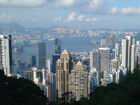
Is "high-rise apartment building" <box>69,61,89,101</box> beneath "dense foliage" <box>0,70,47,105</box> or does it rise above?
beneath

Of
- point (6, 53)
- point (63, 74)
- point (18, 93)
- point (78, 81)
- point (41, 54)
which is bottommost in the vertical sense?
point (78, 81)

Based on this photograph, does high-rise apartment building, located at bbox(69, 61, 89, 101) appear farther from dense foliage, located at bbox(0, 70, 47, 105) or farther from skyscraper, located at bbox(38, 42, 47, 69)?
skyscraper, located at bbox(38, 42, 47, 69)

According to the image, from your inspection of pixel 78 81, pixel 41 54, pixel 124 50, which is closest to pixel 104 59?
pixel 124 50

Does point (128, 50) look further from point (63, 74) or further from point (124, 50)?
point (63, 74)

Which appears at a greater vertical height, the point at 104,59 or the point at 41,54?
the point at 41,54

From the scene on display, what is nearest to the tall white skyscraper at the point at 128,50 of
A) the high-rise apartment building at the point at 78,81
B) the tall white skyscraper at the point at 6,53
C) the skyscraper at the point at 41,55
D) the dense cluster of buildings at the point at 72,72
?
the dense cluster of buildings at the point at 72,72

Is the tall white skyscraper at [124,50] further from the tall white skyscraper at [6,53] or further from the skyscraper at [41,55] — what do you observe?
the tall white skyscraper at [6,53]

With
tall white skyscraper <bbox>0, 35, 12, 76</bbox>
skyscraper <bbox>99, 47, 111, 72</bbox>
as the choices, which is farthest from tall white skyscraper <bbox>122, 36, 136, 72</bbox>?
tall white skyscraper <bbox>0, 35, 12, 76</bbox>

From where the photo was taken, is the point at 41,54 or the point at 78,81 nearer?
the point at 78,81

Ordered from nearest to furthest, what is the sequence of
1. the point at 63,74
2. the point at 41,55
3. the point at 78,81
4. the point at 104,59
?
the point at 78,81, the point at 63,74, the point at 104,59, the point at 41,55

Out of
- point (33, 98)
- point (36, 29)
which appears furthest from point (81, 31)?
point (33, 98)
